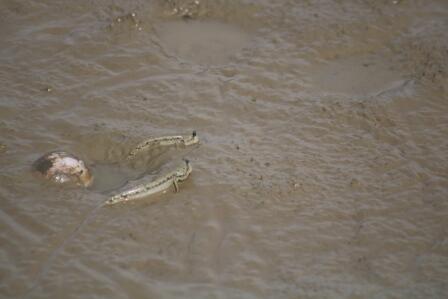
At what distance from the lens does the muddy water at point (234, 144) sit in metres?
4.88

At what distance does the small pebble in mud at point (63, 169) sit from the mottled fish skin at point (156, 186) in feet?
1.31

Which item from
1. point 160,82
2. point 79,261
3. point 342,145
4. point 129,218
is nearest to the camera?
point 79,261

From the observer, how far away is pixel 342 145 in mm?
6203

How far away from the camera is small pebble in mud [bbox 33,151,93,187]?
5.40 meters

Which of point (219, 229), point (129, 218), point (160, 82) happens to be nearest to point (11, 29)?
point (160, 82)

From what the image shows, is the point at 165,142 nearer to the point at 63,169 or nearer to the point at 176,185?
the point at 176,185

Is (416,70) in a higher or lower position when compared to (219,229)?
higher

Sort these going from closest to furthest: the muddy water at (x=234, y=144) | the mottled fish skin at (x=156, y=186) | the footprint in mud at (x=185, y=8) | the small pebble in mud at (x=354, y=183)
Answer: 1. the muddy water at (x=234, y=144)
2. the mottled fish skin at (x=156, y=186)
3. the small pebble in mud at (x=354, y=183)
4. the footprint in mud at (x=185, y=8)

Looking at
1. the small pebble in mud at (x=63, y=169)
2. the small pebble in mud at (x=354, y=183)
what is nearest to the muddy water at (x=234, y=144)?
the small pebble in mud at (x=354, y=183)

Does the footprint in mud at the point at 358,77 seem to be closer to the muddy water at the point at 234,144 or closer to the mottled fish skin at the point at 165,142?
the muddy water at the point at 234,144

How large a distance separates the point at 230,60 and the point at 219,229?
107 inches

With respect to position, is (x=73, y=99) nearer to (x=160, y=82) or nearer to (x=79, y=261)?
(x=160, y=82)

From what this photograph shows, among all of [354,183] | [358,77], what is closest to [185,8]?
[358,77]

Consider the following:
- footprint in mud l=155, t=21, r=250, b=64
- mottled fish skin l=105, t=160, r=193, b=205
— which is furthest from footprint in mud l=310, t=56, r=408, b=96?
mottled fish skin l=105, t=160, r=193, b=205
